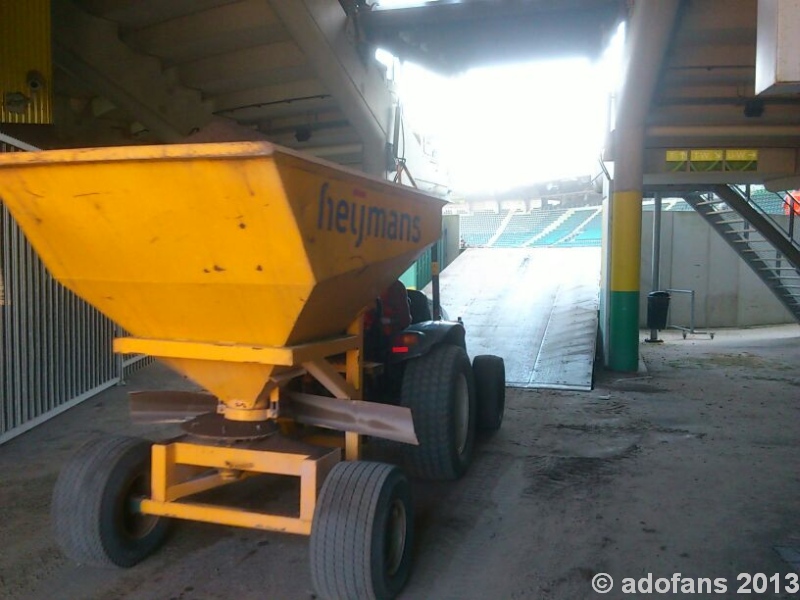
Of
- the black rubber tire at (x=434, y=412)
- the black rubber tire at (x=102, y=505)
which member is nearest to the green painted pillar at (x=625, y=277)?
the black rubber tire at (x=434, y=412)

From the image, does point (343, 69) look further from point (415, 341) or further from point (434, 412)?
point (434, 412)

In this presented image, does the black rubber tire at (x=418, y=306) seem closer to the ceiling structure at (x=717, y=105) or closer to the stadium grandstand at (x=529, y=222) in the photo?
the ceiling structure at (x=717, y=105)

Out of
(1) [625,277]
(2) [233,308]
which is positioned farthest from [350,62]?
(2) [233,308]

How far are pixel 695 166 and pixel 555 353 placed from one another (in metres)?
3.31

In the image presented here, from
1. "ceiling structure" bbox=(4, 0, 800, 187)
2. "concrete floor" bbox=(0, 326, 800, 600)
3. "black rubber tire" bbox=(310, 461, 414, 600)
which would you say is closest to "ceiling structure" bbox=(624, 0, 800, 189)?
"ceiling structure" bbox=(4, 0, 800, 187)

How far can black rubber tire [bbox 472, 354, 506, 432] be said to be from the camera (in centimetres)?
546

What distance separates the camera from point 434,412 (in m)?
4.13

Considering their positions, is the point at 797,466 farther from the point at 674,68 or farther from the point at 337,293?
the point at 674,68

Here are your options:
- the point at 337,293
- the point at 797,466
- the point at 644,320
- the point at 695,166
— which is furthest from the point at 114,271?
the point at 644,320

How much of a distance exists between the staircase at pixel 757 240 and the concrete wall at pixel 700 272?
145cm

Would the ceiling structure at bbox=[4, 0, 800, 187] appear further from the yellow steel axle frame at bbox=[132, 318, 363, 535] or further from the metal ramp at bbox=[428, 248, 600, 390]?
the yellow steel axle frame at bbox=[132, 318, 363, 535]

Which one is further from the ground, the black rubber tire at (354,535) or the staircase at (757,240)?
the staircase at (757,240)

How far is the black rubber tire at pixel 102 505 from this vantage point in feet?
10.1

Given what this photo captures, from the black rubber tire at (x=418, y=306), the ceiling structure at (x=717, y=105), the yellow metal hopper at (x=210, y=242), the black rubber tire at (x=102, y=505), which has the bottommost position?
the black rubber tire at (x=102, y=505)
